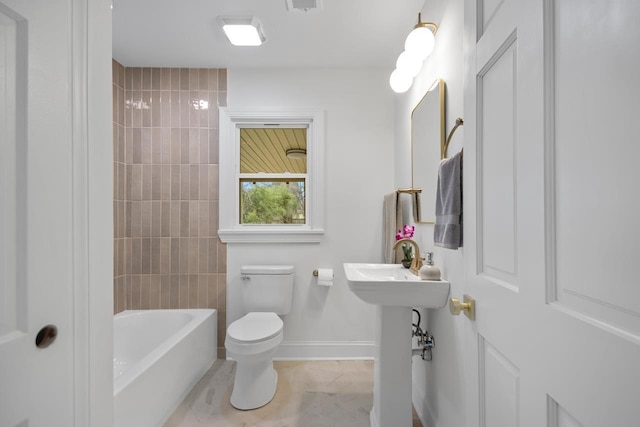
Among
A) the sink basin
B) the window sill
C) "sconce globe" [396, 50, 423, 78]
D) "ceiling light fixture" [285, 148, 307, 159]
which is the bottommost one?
the sink basin

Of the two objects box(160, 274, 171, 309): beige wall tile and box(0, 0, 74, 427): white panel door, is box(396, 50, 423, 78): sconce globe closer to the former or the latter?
box(0, 0, 74, 427): white panel door

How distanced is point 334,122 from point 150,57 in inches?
60.5

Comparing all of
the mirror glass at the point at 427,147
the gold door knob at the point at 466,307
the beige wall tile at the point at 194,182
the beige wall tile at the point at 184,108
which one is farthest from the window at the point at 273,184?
the gold door knob at the point at 466,307

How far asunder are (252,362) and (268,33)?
2.16m

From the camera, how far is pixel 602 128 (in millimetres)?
411

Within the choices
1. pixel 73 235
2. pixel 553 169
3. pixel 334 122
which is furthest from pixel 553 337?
pixel 334 122

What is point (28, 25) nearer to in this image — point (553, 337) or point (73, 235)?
point (73, 235)

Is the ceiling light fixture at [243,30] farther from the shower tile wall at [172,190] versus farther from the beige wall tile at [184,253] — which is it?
the beige wall tile at [184,253]

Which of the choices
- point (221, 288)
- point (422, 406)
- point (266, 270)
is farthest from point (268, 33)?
point (422, 406)

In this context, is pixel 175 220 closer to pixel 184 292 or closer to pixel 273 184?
pixel 184 292

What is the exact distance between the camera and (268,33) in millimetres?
1998

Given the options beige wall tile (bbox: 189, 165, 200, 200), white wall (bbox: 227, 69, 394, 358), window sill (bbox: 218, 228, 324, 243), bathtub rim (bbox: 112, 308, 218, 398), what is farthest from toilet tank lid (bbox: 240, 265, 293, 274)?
beige wall tile (bbox: 189, 165, 200, 200)

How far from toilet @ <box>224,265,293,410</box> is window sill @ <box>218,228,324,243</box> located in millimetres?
256

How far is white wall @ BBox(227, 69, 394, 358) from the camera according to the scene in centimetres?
244
